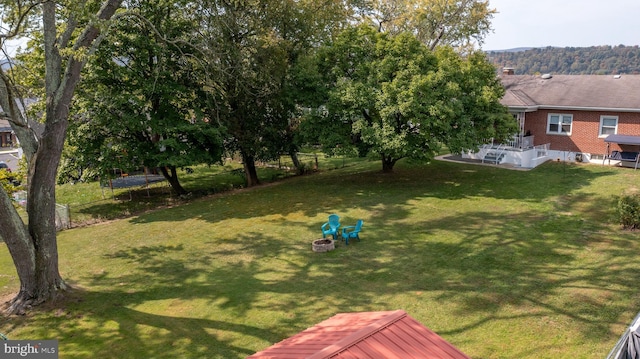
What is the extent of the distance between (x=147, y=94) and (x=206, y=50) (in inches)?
142

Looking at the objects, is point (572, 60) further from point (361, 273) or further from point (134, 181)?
point (361, 273)

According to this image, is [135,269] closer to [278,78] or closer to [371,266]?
[371,266]

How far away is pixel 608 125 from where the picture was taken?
82.8 ft

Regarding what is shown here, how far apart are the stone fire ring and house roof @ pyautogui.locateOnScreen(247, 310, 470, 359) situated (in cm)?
715

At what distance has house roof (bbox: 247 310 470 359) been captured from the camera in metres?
5.83

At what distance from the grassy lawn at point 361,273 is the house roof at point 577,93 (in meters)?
6.09

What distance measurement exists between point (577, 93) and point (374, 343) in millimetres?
26761

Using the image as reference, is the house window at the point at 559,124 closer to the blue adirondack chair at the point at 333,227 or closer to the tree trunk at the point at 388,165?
the tree trunk at the point at 388,165

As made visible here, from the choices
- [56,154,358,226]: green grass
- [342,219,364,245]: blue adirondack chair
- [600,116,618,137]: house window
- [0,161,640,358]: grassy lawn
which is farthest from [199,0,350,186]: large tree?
[600,116,618,137]: house window

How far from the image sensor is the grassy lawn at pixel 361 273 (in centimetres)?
942

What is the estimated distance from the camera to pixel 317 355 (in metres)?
5.66

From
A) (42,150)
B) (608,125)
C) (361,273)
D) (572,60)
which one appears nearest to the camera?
(42,150)

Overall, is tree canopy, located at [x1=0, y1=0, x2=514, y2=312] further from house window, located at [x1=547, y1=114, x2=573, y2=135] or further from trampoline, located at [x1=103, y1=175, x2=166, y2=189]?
house window, located at [x1=547, y1=114, x2=573, y2=135]

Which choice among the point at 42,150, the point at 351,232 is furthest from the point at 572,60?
the point at 42,150
